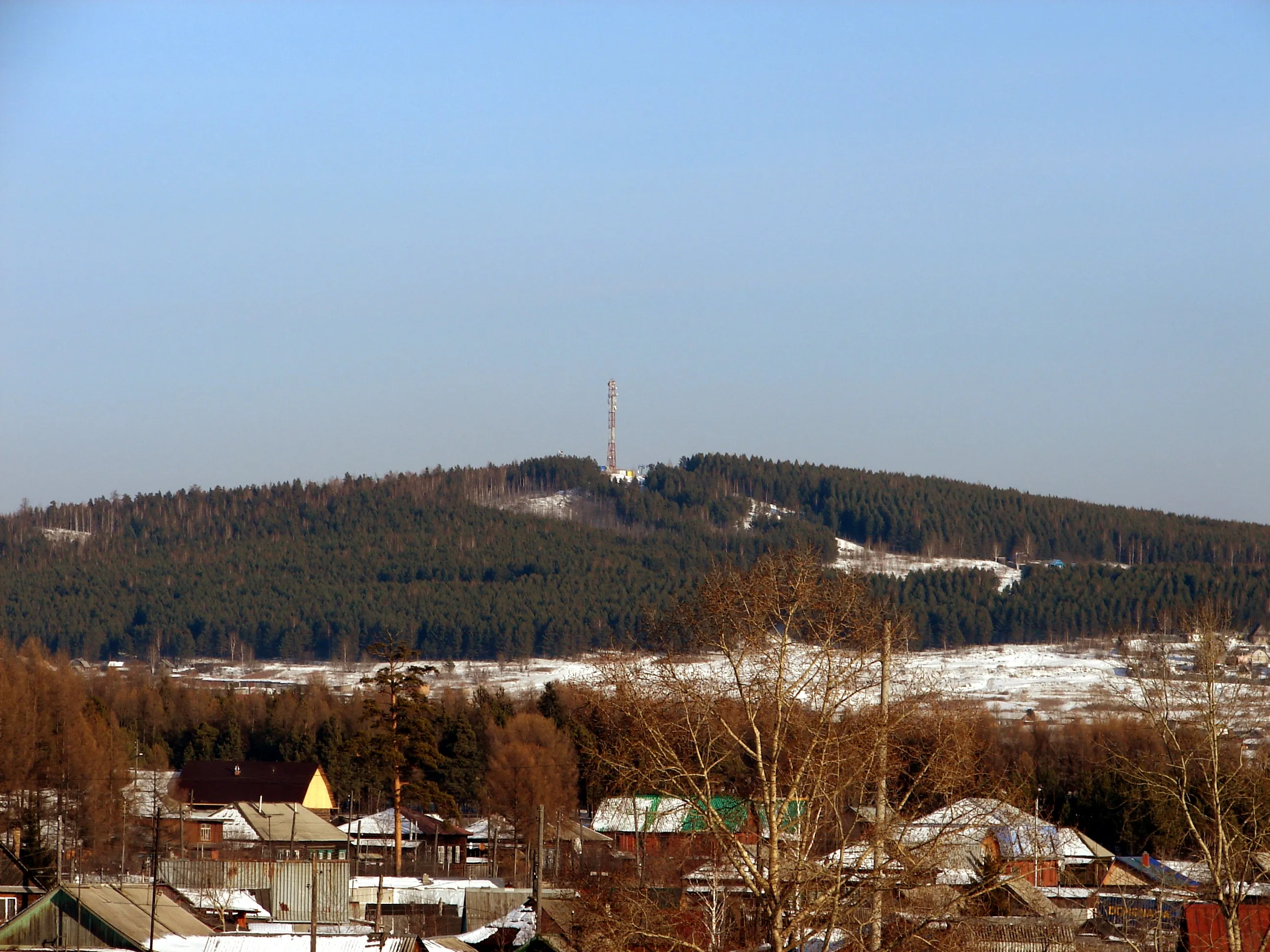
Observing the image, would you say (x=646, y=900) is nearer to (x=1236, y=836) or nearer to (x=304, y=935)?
(x=1236, y=836)

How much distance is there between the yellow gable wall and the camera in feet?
252

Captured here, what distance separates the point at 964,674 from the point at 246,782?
265ft

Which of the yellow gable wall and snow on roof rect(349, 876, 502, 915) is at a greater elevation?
snow on roof rect(349, 876, 502, 915)

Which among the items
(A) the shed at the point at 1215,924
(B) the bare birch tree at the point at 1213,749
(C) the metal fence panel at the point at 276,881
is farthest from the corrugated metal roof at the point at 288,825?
(B) the bare birch tree at the point at 1213,749

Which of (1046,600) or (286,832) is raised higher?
(1046,600)

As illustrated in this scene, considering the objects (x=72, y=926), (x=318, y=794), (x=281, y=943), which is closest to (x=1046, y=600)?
(x=318, y=794)

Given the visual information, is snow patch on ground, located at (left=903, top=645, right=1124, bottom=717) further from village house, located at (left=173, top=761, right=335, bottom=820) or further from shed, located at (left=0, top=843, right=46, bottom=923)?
shed, located at (left=0, top=843, right=46, bottom=923)

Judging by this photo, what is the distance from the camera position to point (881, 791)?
17938mm

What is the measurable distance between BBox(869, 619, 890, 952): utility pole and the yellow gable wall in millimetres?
61586

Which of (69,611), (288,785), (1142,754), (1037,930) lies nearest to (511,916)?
(1037,930)

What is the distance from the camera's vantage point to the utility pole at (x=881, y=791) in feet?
54.9

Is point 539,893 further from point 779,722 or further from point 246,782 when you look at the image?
point 246,782

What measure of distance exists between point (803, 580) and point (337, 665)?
165638 mm

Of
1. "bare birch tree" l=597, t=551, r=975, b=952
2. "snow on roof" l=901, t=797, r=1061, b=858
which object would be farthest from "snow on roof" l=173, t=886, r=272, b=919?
"bare birch tree" l=597, t=551, r=975, b=952
